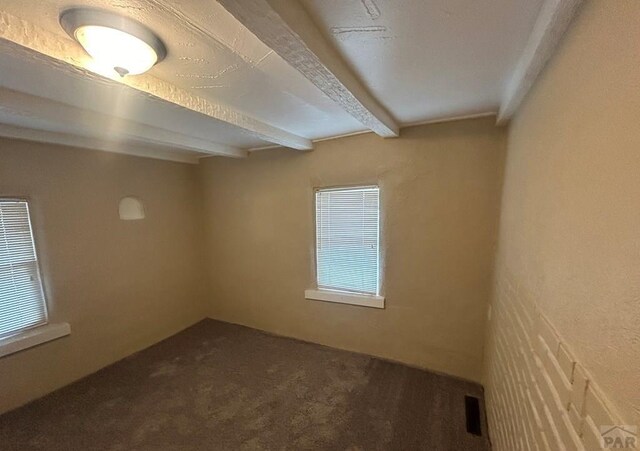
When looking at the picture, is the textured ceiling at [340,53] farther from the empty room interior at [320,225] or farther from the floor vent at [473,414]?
the floor vent at [473,414]

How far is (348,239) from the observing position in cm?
275

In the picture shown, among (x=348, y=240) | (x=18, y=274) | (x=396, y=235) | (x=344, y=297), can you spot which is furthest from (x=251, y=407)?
(x=18, y=274)

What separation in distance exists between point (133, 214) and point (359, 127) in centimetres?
267

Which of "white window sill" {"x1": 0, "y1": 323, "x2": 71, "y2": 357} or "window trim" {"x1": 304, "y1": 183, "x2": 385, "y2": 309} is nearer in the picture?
"white window sill" {"x1": 0, "y1": 323, "x2": 71, "y2": 357}

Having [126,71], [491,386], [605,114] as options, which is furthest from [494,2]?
[491,386]

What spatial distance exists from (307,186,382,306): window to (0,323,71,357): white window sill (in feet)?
7.90

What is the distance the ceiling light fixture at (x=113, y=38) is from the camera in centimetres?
91

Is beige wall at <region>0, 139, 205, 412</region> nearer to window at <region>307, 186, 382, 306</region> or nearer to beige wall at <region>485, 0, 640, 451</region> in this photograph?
window at <region>307, 186, 382, 306</region>

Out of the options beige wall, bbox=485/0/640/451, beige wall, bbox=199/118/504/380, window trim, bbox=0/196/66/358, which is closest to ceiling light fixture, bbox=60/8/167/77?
beige wall, bbox=485/0/640/451

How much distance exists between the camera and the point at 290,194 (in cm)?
300

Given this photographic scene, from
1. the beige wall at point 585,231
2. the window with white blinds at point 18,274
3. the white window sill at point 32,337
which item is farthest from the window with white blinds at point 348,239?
the window with white blinds at point 18,274

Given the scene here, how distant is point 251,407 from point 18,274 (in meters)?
2.23

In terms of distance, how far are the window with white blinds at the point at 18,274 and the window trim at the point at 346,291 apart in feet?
7.96

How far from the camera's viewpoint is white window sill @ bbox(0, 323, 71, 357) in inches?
82.7
